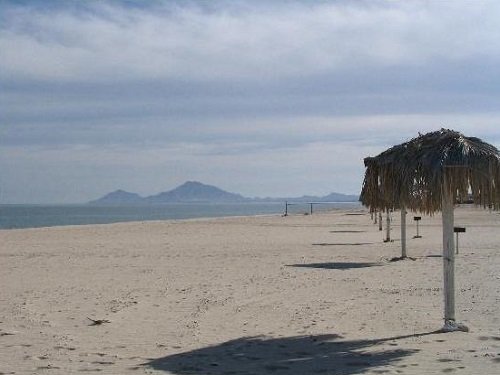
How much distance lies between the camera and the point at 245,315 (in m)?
9.36

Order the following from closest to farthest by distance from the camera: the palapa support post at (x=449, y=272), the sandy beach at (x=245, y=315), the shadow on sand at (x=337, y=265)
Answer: the sandy beach at (x=245, y=315) < the palapa support post at (x=449, y=272) < the shadow on sand at (x=337, y=265)

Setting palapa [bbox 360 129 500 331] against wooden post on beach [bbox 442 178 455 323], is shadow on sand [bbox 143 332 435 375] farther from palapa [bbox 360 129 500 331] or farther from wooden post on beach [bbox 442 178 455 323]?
palapa [bbox 360 129 500 331]

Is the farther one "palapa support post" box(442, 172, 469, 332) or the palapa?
"palapa support post" box(442, 172, 469, 332)

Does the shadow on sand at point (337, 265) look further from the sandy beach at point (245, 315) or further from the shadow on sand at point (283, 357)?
the shadow on sand at point (283, 357)

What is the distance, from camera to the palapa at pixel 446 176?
24.3ft

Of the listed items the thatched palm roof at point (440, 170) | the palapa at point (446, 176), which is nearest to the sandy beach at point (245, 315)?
the palapa at point (446, 176)

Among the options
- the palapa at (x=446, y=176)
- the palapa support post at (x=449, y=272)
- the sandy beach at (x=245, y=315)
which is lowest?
the sandy beach at (x=245, y=315)

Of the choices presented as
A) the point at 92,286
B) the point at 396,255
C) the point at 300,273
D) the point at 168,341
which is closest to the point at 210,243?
the point at 396,255

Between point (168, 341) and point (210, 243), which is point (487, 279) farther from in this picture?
point (210, 243)

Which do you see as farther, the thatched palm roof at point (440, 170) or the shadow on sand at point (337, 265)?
the shadow on sand at point (337, 265)

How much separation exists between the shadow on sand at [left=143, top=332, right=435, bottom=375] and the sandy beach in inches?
0.7

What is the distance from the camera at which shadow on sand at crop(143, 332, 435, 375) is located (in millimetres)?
6484

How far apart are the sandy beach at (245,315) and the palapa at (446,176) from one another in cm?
124

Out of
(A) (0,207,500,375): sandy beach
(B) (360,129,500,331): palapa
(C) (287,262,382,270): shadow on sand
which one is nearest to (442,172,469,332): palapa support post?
(B) (360,129,500,331): palapa
